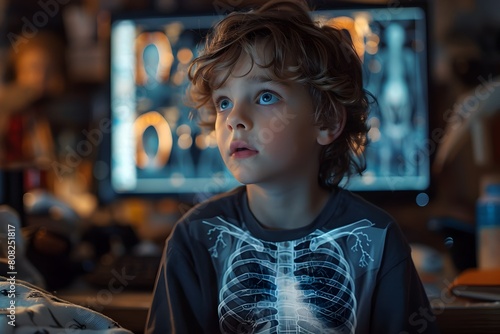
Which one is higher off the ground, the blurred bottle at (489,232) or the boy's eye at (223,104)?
the boy's eye at (223,104)

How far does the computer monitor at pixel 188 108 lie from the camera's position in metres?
1.46

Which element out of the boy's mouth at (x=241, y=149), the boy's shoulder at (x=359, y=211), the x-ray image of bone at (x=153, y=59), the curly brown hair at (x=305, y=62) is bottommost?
the boy's shoulder at (x=359, y=211)

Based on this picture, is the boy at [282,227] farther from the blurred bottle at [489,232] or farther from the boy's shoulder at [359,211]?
the blurred bottle at [489,232]

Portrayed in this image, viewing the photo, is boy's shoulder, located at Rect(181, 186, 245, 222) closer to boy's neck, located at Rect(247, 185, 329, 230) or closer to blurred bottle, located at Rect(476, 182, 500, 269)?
boy's neck, located at Rect(247, 185, 329, 230)

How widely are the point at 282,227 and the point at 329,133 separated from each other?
0.14 metres

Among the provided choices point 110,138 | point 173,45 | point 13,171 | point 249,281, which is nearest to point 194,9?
point 173,45

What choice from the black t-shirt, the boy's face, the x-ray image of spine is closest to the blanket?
the black t-shirt

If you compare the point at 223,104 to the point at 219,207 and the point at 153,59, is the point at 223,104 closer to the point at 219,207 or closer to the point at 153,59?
the point at 219,207

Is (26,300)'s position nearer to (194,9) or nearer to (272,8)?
(272,8)

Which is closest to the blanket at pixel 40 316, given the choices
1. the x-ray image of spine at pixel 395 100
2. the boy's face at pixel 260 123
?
the boy's face at pixel 260 123

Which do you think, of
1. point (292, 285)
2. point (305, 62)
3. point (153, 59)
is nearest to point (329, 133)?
point (305, 62)

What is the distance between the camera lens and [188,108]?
148 centimetres

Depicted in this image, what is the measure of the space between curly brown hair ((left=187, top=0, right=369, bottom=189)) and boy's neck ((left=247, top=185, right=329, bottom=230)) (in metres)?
0.06

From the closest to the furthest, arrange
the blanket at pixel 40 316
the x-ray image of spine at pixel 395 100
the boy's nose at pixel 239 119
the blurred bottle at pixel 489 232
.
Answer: the blanket at pixel 40 316 < the boy's nose at pixel 239 119 < the blurred bottle at pixel 489 232 < the x-ray image of spine at pixel 395 100
